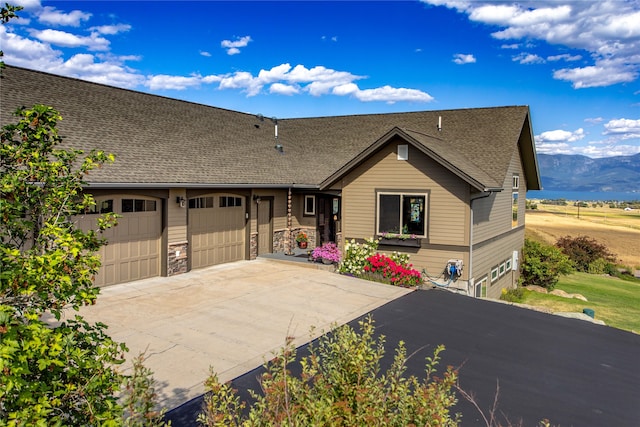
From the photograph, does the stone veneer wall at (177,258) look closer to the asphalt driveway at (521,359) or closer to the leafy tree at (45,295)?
the asphalt driveway at (521,359)

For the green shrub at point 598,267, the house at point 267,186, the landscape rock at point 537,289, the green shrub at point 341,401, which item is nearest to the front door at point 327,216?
the house at point 267,186

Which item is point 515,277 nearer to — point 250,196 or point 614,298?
point 614,298

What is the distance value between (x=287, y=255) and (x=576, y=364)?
11.2 meters

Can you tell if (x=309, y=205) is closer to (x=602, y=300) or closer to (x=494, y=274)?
(x=494, y=274)

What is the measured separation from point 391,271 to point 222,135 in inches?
355

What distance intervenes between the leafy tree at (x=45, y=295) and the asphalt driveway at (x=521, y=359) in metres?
A: 2.83

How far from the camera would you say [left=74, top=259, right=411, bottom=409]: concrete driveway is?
721cm

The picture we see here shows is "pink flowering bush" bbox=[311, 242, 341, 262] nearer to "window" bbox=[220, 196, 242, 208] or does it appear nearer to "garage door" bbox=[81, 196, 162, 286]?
"window" bbox=[220, 196, 242, 208]

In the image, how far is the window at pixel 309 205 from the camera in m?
19.0

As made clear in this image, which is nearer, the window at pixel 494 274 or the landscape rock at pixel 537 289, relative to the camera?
the window at pixel 494 274

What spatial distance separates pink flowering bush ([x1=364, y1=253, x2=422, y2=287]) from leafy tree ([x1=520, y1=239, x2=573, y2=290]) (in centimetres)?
1031

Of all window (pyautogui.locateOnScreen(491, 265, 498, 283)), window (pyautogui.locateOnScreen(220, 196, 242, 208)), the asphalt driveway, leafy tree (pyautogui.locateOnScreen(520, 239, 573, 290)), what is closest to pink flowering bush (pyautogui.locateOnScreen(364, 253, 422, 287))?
the asphalt driveway

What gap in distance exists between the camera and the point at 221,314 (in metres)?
9.96

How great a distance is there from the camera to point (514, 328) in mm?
9781
